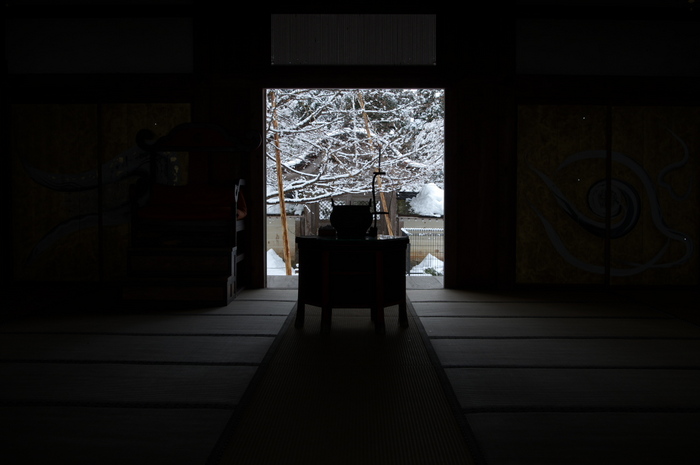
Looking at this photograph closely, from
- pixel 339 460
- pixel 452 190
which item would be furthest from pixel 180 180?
pixel 339 460

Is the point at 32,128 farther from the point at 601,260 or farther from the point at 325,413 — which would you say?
the point at 601,260

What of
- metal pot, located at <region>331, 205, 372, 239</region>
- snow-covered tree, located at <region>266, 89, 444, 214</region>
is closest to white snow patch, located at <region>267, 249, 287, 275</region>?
snow-covered tree, located at <region>266, 89, 444, 214</region>

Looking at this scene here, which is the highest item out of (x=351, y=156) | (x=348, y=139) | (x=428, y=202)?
(x=348, y=139)

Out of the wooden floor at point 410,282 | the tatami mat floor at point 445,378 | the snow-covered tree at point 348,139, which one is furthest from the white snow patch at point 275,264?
the tatami mat floor at point 445,378

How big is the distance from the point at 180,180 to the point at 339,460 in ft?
11.3

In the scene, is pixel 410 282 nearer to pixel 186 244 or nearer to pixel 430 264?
pixel 186 244

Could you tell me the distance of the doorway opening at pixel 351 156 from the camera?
27.9ft

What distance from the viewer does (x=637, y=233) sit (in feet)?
14.6

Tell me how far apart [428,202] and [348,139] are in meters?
2.15

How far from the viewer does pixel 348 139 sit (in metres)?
8.71

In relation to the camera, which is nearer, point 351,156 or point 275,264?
point 351,156

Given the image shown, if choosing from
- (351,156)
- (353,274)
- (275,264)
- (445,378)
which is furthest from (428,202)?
(445,378)

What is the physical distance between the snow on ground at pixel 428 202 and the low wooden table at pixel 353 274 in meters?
6.99

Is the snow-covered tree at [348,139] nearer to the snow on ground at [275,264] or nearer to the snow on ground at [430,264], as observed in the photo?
Result: the snow on ground at [275,264]
